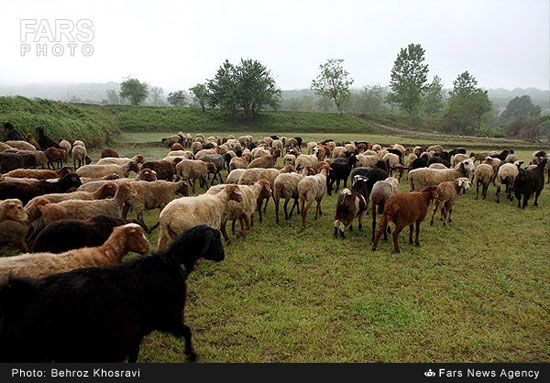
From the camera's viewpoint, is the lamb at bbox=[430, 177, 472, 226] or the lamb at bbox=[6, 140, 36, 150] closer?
the lamb at bbox=[430, 177, 472, 226]

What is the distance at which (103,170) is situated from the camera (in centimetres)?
1254

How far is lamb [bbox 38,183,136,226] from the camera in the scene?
22.8 ft

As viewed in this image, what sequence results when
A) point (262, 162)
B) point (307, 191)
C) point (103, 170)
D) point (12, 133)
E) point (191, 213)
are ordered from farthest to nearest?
point (12, 133) < point (262, 162) < point (103, 170) < point (307, 191) < point (191, 213)

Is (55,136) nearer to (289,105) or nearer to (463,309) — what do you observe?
(463,309)

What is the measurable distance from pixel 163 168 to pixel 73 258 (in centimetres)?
971

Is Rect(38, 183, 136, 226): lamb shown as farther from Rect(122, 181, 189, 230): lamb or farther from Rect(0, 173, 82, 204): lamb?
Rect(0, 173, 82, 204): lamb

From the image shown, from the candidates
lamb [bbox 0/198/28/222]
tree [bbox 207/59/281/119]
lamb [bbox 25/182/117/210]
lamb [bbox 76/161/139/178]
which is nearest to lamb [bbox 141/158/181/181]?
lamb [bbox 76/161/139/178]

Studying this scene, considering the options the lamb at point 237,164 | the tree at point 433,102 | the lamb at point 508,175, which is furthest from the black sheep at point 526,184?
the tree at point 433,102

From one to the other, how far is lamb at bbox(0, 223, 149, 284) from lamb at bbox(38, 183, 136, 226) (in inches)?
102

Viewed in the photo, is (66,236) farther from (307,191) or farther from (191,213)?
(307,191)

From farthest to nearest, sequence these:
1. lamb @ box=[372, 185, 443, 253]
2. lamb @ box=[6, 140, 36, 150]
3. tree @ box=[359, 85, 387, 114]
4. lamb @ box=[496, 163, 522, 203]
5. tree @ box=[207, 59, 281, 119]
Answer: tree @ box=[359, 85, 387, 114] → tree @ box=[207, 59, 281, 119] → lamb @ box=[6, 140, 36, 150] → lamb @ box=[496, 163, 522, 203] → lamb @ box=[372, 185, 443, 253]
